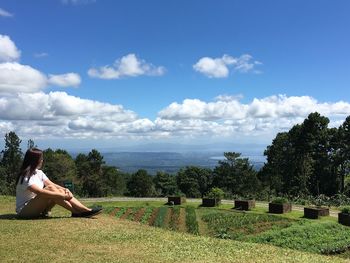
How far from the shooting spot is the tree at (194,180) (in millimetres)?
79375

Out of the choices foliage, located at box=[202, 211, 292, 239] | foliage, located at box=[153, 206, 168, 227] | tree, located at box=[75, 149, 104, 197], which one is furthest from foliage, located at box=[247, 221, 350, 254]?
tree, located at box=[75, 149, 104, 197]

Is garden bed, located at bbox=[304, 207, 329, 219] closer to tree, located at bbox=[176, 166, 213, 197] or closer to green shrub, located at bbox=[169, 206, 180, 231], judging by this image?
green shrub, located at bbox=[169, 206, 180, 231]

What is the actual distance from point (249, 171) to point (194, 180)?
10.8m

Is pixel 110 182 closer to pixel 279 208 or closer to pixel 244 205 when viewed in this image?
pixel 244 205

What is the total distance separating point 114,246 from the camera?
7129 mm

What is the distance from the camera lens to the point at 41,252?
6.60 m

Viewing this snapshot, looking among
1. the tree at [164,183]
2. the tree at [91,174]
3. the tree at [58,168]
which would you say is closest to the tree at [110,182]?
the tree at [91,174]

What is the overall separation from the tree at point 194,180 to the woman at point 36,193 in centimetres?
6848

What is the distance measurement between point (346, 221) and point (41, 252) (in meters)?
27.9

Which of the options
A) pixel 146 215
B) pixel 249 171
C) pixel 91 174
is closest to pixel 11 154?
pixel 91 174

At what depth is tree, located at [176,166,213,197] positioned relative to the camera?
7938cm

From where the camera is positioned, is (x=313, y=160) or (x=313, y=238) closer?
(x=313, y=238)

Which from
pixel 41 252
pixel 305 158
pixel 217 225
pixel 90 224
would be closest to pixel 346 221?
pixel 217 225

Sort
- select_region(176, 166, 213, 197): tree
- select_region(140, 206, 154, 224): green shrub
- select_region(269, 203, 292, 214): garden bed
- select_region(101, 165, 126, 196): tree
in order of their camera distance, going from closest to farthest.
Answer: select_region(140, 206, 154, 224): green shrub
select_region(269, 203, 292, 214): garden bed
select_region(101, 165, 126, 196): tree
select_region(176, 166, 213, 197): tree
